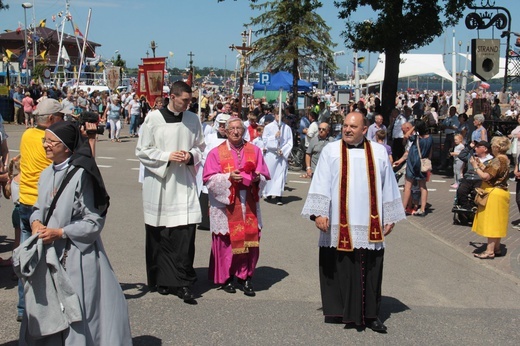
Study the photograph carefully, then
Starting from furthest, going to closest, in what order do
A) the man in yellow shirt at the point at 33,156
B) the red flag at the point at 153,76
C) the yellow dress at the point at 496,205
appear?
the red flag at the point at 153,76, the yellow dress at the point at 496,205, the man in yellow shirt at the point at 33,156

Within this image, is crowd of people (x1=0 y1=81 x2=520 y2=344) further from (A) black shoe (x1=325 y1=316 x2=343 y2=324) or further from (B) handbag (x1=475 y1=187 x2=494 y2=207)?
(B) handbag (x1=475 y1=187 x2=494 y2=207)

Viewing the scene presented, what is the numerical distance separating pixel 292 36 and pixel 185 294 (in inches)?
858

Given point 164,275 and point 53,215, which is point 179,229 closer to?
point 164,275

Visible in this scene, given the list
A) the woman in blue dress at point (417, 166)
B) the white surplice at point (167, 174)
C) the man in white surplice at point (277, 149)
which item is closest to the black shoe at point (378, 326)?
Answer: the white surplice at point (167, 174)

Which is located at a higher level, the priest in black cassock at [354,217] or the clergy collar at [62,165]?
the clergy collar at [62,165]

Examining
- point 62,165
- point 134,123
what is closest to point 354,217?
point 62,165

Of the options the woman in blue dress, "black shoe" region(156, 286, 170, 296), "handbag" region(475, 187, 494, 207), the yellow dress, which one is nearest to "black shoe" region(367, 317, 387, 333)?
"black shoe" region(156, 286, 170, 296)

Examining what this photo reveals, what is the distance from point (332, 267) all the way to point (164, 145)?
205cm

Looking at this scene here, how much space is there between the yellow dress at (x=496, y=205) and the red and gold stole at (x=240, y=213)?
12.2ft

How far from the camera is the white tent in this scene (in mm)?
30125

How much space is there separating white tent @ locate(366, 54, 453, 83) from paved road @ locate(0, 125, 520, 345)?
64.6 ft

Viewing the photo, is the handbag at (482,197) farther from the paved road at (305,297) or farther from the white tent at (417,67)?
the white tent at (417,67)

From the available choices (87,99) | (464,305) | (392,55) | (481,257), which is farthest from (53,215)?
(87,99)

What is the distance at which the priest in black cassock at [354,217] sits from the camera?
6.02 meters
